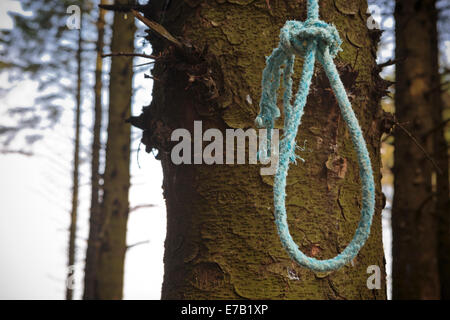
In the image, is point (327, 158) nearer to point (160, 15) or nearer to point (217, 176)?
point (217, 176)

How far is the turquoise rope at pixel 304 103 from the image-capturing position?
0.73 m

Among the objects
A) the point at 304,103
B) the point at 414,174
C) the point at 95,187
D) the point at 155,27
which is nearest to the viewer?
the point at 304,103

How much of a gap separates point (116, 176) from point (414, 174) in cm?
216

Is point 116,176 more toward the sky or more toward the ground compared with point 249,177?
more toward the sky

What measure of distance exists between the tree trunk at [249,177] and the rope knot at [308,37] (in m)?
0.25

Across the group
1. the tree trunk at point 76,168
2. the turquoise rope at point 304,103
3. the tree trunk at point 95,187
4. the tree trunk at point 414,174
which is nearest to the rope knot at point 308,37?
the turquoise rope at point 304,103

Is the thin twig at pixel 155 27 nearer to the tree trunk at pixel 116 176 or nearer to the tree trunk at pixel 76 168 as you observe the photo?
the tree trunk at pixel 116 176

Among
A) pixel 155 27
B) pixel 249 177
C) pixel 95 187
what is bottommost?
pixel 249 177

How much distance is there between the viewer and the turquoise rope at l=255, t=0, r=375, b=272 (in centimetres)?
73

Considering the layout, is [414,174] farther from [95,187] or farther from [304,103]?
[304,103]

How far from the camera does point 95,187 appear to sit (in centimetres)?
332

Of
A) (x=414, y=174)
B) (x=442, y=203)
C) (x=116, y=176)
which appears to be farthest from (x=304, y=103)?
(x=442, y=203)

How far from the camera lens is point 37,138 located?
167 inches
